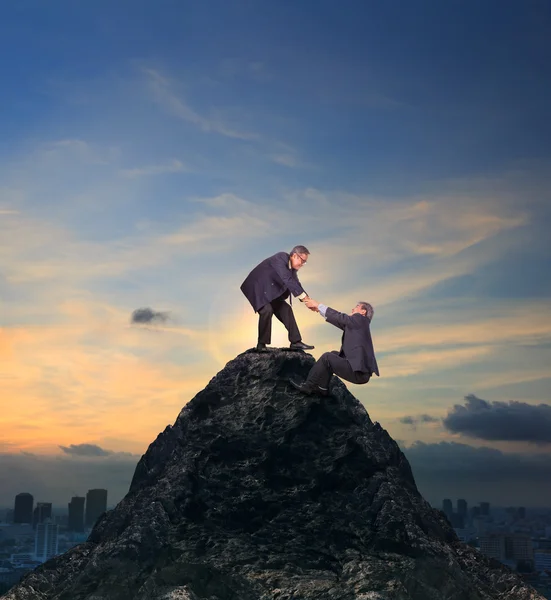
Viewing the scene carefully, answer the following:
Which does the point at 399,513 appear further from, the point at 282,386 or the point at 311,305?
the point at 311,305

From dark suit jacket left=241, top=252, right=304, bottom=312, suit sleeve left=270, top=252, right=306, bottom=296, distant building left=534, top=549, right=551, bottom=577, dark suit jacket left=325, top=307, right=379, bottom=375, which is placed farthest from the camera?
distant building left=534, top=549, right=551, bottom=577

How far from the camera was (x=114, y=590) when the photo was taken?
1584cm

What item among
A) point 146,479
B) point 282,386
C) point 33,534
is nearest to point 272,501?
point 282,386

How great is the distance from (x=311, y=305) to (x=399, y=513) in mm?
5020

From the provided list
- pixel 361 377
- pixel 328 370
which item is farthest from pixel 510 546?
pixel 328 370

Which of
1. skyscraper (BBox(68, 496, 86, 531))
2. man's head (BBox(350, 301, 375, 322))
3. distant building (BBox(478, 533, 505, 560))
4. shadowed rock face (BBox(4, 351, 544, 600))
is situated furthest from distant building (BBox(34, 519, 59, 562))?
man's head (BBox(350, 301, 375, 322))

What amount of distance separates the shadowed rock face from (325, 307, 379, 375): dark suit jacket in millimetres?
994

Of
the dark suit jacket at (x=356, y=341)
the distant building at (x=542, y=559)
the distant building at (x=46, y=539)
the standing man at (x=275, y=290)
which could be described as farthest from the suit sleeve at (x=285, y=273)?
the distant building at (x=46, y=539)

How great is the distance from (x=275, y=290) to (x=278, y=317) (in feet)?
2.54

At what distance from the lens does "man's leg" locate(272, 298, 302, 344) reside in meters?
18.7

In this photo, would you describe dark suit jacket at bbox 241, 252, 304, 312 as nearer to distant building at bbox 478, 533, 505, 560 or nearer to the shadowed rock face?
the shadowed rock face

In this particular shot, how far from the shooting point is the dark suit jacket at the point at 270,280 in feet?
60.3

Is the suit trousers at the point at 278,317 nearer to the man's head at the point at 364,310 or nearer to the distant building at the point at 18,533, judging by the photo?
the man's head at the point at 364,310

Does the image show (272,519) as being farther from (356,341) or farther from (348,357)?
(356,341)
